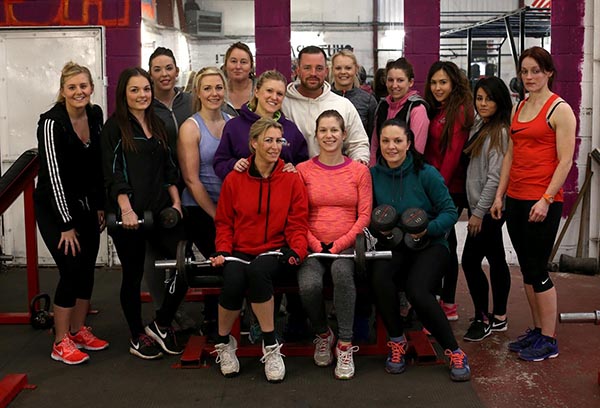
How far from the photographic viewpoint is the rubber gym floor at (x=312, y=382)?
3184 millimetres

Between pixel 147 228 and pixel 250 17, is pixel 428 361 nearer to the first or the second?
pixel 147 228

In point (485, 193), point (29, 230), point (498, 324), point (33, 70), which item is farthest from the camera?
point (33, 70)

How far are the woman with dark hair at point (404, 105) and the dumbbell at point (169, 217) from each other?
3.68ft

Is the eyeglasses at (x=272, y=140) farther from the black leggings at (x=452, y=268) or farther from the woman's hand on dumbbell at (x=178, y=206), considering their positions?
the black leggings at (x=452, y=268)

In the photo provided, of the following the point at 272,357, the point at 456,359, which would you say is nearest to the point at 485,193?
the point at 456,359

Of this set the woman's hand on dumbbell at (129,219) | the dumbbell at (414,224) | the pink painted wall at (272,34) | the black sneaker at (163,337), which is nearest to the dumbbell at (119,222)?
the woman's hand on dumbbell at (129,219)

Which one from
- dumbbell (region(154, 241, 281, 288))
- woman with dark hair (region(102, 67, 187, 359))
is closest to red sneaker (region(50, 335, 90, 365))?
woman with dark hair (region(102, 67, 187, 359))

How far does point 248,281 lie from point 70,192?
1000 millimetres

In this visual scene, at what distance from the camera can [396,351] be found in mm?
3512

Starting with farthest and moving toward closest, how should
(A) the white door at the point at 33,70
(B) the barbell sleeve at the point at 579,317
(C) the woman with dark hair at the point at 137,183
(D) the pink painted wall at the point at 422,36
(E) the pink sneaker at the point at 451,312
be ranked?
(A) the white door at the point at 33,70, (D) the pink painted wall at the point at 422,36, (E) the pink sneaker at the point at 451,312, (C) the woman with dark hair at the point at 137,183, (B) the barbell sleeve at the point at 579,317

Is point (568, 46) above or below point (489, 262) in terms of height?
above

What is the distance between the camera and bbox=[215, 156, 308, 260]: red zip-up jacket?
140 inches

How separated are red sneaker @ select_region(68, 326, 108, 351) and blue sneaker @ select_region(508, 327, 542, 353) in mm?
2189

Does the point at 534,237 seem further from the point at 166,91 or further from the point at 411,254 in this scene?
the point at 166,91
